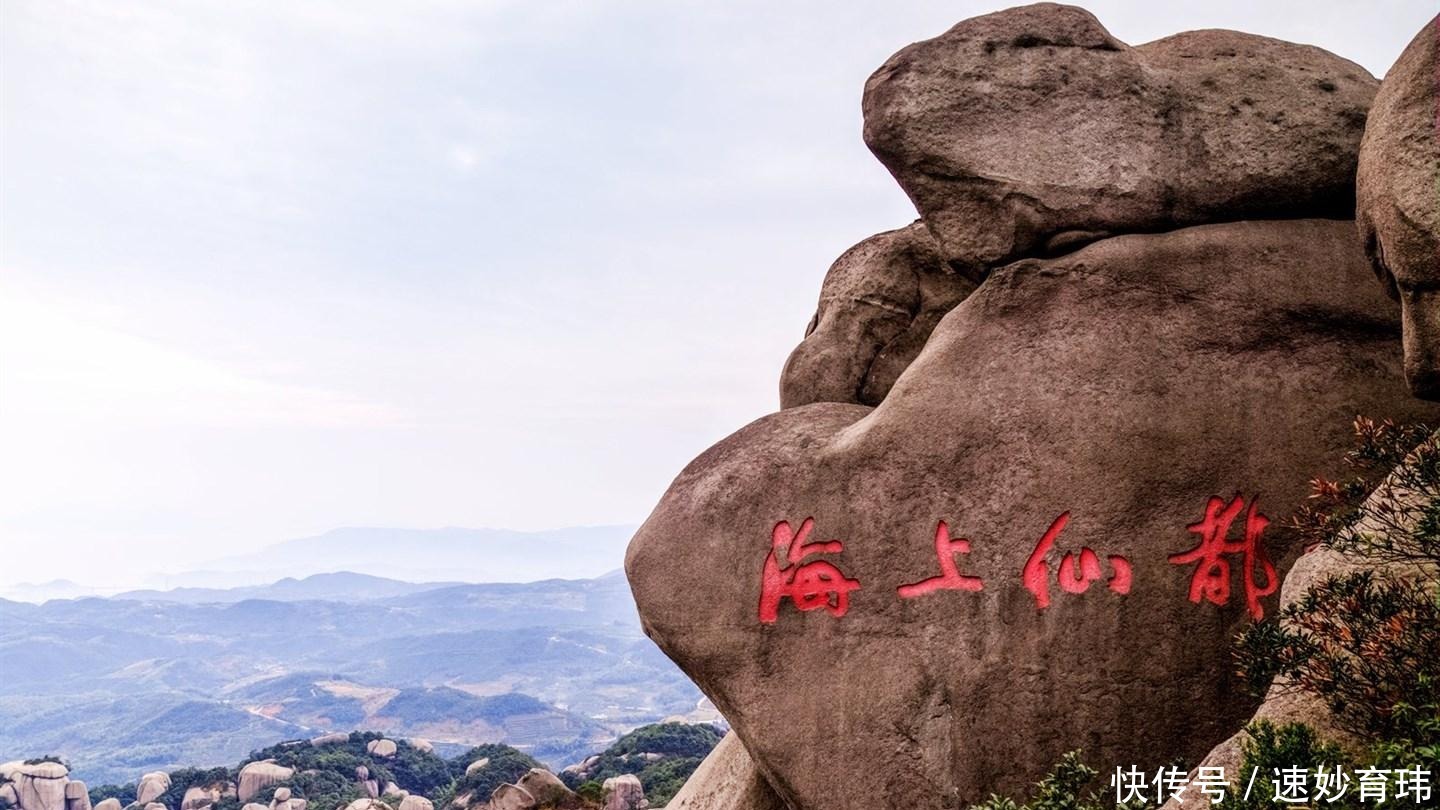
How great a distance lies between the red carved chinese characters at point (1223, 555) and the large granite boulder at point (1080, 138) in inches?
78.0

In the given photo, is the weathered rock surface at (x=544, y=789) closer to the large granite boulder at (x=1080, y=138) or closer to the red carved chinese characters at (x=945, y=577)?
the red carved chinese characters at (x=945, y=577)

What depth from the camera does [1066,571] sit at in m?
6.78

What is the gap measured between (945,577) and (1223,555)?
1662 mm

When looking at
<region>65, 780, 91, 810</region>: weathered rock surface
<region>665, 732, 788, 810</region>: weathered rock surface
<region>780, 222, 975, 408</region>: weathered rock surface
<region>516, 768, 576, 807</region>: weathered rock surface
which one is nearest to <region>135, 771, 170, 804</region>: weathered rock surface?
<region>65, 780, 91, 810</region>: weathered rock surface

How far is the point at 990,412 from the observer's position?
7070 millimetres

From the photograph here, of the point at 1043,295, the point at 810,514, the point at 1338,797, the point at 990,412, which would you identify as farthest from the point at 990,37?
the point at 1338,797

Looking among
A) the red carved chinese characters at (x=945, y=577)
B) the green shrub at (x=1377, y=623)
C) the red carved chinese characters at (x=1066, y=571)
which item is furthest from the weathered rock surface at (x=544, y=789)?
the green shrub at (x=1377, y=623)

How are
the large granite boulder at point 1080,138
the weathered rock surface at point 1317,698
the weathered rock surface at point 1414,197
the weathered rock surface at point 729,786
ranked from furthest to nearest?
the weathered rock surface at point 729,786 < the large granite boulder at point 1080,138 < the weathered rock surface at point 1414,197 < the weathered rock surface at point 1317,698

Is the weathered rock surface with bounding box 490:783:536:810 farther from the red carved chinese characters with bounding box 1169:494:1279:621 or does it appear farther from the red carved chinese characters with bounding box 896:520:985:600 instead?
the red carved chinese characters with bounding box 1169:494:1279:621

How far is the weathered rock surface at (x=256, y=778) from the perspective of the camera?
40.6 meters

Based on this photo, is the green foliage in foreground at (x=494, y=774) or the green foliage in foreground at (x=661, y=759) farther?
the green foliage in foreground at (x=494, y=774)

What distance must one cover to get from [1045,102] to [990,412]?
225cm

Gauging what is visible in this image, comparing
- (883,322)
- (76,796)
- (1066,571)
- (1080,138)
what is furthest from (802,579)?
(76,796)

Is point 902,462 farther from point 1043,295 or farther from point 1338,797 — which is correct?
point 1338,797
